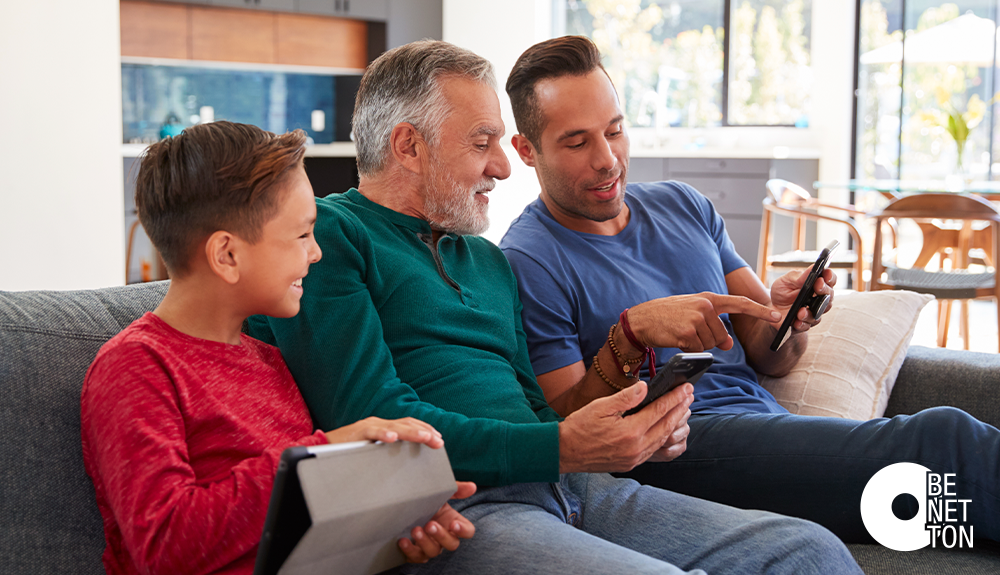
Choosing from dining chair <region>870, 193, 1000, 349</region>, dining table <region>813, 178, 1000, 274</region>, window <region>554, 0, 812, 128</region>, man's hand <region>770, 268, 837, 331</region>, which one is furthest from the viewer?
window <region>554, 0, 812, 128</region>

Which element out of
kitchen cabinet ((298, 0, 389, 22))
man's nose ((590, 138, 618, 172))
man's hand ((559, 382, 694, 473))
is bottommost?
man's hand ((559, 382, 694, 473))

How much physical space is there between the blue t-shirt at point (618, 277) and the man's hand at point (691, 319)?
177mm

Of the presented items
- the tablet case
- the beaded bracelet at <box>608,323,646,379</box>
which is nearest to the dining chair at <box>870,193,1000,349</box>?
the beaded bracelet at <box>608,323,646,379</box>

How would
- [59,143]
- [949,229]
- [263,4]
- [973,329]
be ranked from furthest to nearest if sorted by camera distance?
[263,4] < [973,329] < [949,229] < [59,143]

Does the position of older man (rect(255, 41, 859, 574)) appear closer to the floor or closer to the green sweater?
the green sweater

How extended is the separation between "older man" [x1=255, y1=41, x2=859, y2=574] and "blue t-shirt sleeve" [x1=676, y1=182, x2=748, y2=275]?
593mm

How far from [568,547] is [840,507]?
57 centimetres

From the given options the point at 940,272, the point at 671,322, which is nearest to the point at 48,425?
the point at 671,322

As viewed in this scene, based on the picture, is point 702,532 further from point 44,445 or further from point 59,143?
point 59,143

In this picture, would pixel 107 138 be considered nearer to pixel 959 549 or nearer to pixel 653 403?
pixel 653 403

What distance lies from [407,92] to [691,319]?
594 millimetres

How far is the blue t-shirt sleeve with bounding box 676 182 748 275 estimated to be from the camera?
1.92 m

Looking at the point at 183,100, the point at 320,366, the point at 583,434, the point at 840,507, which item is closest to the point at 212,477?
the point at 320,366

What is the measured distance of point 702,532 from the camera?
48.9 inches
